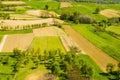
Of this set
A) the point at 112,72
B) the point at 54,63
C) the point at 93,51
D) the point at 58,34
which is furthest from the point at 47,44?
the point at 112,72

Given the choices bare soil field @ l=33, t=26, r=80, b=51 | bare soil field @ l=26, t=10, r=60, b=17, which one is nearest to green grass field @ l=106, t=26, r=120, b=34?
bare soil field @ l=33, t=26, r=80, b=51

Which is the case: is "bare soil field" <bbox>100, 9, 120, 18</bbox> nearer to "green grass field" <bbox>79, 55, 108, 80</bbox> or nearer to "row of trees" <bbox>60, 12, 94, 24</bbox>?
"row of trees" <bbox>60, 12, 94, 24</bbox>

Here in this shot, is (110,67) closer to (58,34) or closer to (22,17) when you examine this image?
(58,34)

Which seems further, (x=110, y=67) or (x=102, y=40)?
(x=102, y=40)

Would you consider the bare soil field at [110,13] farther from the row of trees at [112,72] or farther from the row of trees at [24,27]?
the row of trees at [112,72]

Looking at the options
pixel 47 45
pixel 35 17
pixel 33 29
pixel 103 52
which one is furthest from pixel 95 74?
pixel 35 17

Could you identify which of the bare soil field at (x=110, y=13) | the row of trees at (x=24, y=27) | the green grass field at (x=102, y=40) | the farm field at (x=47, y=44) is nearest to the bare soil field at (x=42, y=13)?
the green grass field at (x=102, y=40)

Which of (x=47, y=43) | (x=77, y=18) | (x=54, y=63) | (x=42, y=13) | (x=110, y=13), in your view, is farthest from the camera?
(x=110, y=13)
